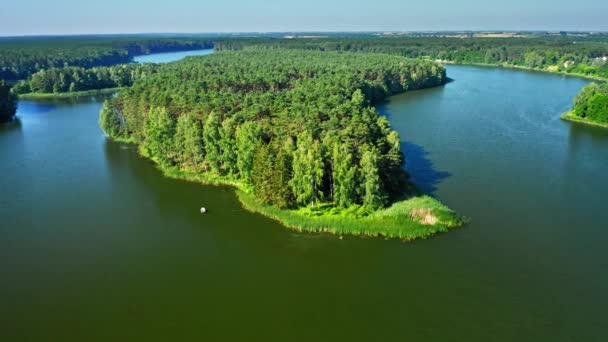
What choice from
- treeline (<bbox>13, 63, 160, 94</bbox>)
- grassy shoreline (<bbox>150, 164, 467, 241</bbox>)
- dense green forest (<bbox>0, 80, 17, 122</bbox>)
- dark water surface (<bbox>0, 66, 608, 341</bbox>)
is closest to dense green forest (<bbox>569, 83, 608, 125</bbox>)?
dark water surface (<bbox>0, 66, 608, 341</bbox>)

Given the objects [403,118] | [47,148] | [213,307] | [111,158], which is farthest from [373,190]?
[47,148]

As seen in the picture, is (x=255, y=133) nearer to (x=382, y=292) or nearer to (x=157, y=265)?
(x=157, y=265)

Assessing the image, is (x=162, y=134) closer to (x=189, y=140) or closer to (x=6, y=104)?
(x=189, y=140)

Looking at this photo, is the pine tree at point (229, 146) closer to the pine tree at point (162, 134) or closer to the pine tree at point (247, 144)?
the pine tree at point (247, 144)

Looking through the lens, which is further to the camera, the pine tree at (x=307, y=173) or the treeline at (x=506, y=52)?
the treeline at (x=506, y=52)

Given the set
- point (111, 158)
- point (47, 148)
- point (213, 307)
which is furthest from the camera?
point (47, 148)

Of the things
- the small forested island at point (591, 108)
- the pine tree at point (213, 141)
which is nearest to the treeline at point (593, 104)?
the small forested island at point (591, 108)
